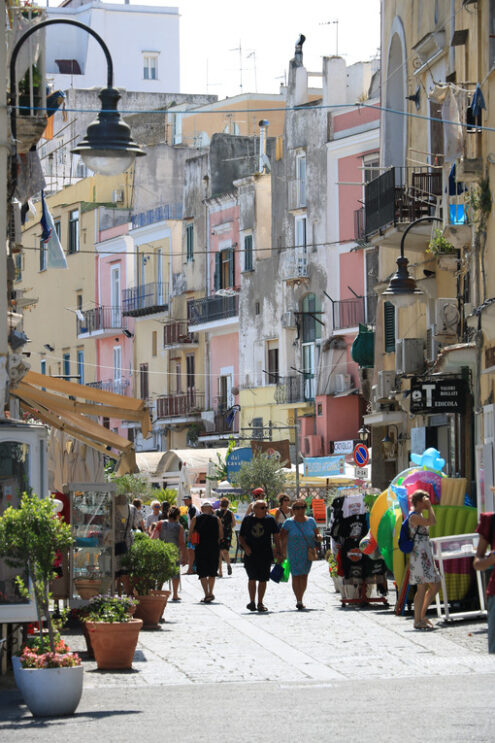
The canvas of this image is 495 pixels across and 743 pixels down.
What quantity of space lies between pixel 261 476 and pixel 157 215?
21234 mm

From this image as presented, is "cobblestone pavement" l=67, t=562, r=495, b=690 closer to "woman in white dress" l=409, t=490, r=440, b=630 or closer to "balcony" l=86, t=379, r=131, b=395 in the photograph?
"woman in white dress" l=409, t=490, r=440, b=630

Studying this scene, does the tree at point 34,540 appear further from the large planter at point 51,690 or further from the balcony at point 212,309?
the balcony at point 212,309

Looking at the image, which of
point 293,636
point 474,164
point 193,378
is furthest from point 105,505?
point 193,378

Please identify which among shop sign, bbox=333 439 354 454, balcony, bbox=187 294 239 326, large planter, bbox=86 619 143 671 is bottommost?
large planter, bbox=86 619 143 671

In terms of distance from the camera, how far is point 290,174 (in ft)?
170

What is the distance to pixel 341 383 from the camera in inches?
1886

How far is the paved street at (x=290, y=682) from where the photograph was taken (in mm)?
11070

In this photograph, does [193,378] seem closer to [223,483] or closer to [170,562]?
[223,483]

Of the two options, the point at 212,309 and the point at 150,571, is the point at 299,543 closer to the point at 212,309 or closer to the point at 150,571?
the point at 150,571

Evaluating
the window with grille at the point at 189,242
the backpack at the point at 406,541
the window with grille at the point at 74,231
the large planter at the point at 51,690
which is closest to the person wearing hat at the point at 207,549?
the backpack at the point at 406,541

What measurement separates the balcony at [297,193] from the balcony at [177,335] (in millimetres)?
8452

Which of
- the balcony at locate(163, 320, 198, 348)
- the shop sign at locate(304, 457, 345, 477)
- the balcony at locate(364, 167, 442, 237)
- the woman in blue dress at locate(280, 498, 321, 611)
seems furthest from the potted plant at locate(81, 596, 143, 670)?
the balcony at locate(163, 320, 198, 348)

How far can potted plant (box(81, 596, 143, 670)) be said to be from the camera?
14828mm

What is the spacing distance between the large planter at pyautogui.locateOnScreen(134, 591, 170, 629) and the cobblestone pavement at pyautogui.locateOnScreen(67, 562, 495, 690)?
0.68 feet
